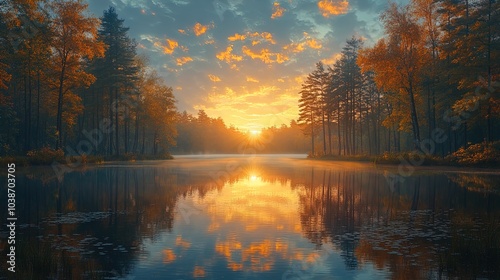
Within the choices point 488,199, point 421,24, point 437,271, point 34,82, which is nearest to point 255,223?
point 437,271

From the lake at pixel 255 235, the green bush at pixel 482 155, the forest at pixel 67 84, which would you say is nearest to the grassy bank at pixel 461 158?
the green bush at pixel 482 155

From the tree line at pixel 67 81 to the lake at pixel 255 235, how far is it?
26245 millimetres

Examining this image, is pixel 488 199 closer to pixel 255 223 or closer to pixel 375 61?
pixel 255 223

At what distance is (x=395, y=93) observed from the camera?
62375 millimetres

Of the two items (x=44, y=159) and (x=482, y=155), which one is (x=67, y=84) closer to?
(x=44, y=159)

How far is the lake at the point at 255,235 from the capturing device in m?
7.88

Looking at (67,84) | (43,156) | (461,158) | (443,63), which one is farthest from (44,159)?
(443,63)

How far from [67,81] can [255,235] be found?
4627cm

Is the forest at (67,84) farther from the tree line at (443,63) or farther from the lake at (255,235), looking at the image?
the tree line at (443,63)

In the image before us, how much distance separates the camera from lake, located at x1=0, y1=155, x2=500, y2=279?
25.8 feet

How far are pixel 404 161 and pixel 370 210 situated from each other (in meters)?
A: 32.2

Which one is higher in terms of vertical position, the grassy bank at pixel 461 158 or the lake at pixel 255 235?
the grassy bank at pixel 461 158

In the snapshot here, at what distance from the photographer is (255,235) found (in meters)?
11.3

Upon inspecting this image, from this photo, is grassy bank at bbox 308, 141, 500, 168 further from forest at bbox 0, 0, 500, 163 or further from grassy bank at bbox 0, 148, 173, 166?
grassy bank at bbox 0, 148, 173, 166
